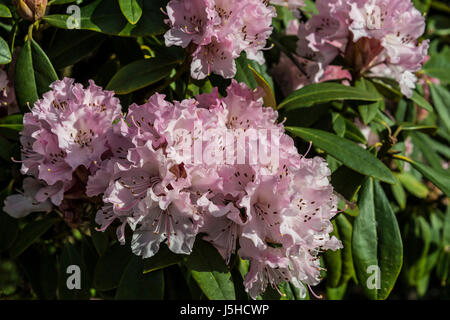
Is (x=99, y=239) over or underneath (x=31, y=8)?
underneath

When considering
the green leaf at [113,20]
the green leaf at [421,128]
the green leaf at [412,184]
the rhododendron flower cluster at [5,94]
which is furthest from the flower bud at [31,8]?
the green leaf at [412,184]

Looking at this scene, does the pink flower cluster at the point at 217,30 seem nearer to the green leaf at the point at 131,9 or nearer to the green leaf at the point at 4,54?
the green leaf at the point at 131,9

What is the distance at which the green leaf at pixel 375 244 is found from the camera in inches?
48.5

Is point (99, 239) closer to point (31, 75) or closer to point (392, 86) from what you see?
point (31, 75)

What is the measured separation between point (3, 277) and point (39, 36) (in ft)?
2.90

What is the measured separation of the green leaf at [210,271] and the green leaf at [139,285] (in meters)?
0.08

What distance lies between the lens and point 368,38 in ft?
4.47

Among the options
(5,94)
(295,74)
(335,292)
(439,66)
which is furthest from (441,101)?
(5,94)

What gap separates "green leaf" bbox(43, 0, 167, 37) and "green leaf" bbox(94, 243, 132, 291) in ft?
1.61

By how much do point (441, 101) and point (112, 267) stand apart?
1462 millimetres

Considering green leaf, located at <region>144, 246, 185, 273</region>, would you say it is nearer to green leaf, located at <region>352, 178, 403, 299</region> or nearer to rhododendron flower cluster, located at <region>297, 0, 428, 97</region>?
green leaf, located at <region>352, 178, 403, 299</region>

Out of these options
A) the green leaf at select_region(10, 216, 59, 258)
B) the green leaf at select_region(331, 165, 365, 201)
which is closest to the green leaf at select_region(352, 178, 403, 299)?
the green leaf at select_region(331, 165, 365, 201)
